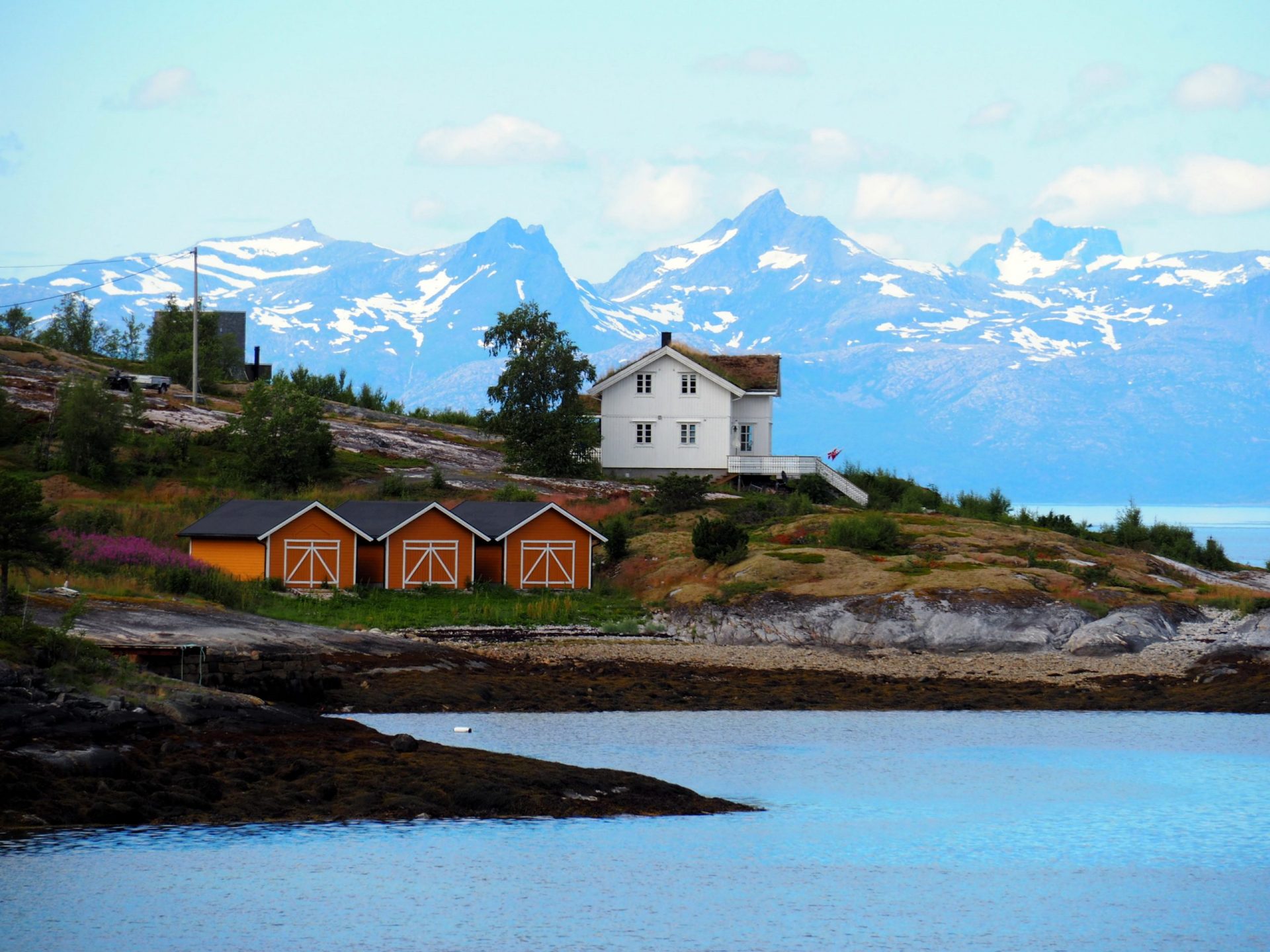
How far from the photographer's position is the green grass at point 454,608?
44688mm

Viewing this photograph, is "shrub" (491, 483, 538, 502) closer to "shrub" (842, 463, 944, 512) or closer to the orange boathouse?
the orange boathouse

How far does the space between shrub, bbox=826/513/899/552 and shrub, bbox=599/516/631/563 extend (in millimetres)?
7496

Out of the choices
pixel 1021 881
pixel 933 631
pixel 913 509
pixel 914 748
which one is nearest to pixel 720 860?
pixel 1021 881

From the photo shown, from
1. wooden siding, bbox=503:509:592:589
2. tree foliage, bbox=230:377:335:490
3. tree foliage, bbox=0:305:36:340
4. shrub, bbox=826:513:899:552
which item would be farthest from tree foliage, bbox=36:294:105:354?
shrub, bbox=826:513:899:552

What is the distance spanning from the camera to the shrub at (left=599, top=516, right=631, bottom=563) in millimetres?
56531

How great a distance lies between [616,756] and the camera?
29156mm

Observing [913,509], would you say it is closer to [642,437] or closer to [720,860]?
[642,437]

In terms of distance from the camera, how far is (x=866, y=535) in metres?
53.9

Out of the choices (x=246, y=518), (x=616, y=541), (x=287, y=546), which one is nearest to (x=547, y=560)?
(x=616, y=541)

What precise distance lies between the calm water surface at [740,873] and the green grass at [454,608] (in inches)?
612

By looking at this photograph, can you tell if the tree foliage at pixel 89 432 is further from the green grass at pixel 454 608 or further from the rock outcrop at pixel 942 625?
the rock outcrop at pixel 942 625

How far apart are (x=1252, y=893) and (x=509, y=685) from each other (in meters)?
18.5

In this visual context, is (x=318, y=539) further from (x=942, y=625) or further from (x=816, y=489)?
(x=816, y=489)

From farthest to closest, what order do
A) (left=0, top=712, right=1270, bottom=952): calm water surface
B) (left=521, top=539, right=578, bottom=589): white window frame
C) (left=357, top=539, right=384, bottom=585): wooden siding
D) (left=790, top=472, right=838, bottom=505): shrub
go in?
1. (left=790, top=472, right=838, bottom=505): shrub
2. (left=521, top=539, right=578, bottom=589): white window frame
3. (left=357, top=539, right=384, bottom=585): wooden siding
4. (left=0, top=712, right=1270, bottom=952): calm water surface
